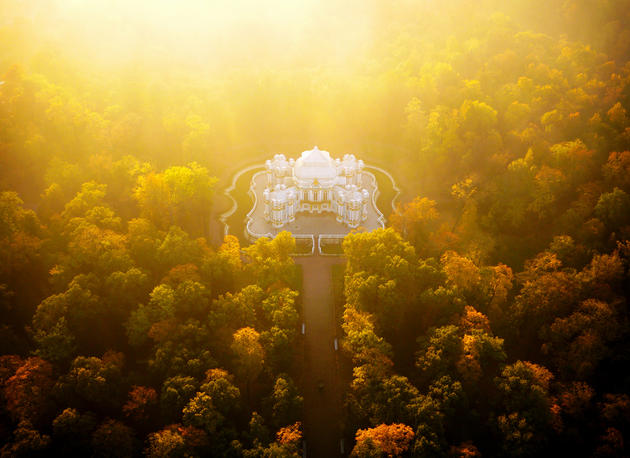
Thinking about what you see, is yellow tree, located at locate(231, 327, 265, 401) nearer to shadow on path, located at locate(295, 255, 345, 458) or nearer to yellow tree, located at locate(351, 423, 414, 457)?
shadow on path, located at locate(295, 255, 345, 458)

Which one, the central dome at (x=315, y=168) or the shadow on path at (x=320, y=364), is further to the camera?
the central dome at (x=315, y=168)

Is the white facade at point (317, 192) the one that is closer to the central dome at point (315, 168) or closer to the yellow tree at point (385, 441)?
the central dome at point (315, 168)

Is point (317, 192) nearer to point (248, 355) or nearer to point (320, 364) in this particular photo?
point (320, 364)

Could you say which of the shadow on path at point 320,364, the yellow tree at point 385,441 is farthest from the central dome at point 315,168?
the yellow tree at point 385,441

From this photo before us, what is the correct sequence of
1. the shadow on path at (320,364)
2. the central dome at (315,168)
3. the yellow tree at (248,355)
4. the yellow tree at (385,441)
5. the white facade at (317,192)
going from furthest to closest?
1. the central dome at (315,168)
2. the white facade at (317,192)
3. the shadow on path at (320,364)
4. the yellow tree at (248,355)
5. the yellow tree at (385,441)

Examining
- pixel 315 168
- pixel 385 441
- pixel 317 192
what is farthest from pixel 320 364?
pixel 315 168

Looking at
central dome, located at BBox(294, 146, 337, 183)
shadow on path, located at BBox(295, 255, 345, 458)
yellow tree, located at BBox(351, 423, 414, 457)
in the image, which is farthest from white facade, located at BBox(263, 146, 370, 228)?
yellow tree, located at BBox(351, 423, 414, 457)

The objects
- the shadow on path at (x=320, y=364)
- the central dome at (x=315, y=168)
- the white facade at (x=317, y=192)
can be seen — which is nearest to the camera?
the shadow on path at (x=320, y=364)

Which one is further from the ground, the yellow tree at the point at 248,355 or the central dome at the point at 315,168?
the central dome at the point at 315,168
